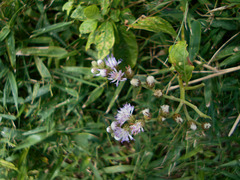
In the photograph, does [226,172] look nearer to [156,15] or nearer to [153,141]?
[153,141]

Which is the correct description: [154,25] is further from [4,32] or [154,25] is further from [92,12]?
[4,32]

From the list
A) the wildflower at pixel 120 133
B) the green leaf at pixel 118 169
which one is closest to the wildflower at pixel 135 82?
the wildflower at pixel 120 133

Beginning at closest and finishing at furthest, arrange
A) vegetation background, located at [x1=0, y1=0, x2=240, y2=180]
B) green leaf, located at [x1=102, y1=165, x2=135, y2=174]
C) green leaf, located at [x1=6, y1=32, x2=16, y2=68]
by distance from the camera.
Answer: vegetation background, located at [x1=0, y1=0, x2=240, y2=180] → green leaf, located at [x1=6, y1=32, x2=16, y2=68] → green leaf, located at [x1=102, y1=165, x2=135, y2=174]

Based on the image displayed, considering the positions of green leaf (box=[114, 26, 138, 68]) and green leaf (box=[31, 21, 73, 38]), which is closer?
green leaf (box=[114, 26, 138, 68])

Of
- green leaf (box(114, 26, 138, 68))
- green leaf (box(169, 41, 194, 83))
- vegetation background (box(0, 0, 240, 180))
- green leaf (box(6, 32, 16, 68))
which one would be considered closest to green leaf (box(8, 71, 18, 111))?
vegetation background (box(0, 0, 240, 180))

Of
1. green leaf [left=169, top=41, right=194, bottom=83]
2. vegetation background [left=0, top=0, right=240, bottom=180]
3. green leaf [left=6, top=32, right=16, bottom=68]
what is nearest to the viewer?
green leaf [left=169, top=41, right=194, bottom=83]

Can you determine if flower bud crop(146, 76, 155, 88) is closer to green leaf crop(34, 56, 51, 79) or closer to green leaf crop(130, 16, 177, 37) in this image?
green leaf crop(130, 16, 177, 37)

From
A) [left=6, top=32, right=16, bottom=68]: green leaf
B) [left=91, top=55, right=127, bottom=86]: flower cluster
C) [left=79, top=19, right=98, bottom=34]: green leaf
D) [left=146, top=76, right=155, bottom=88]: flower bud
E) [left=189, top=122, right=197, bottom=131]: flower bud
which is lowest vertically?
[left=189, top=122, right=197, bottom=131]: flower bud

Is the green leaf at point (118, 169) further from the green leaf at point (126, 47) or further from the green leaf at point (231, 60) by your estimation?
the green leaf at point (231, 60)
